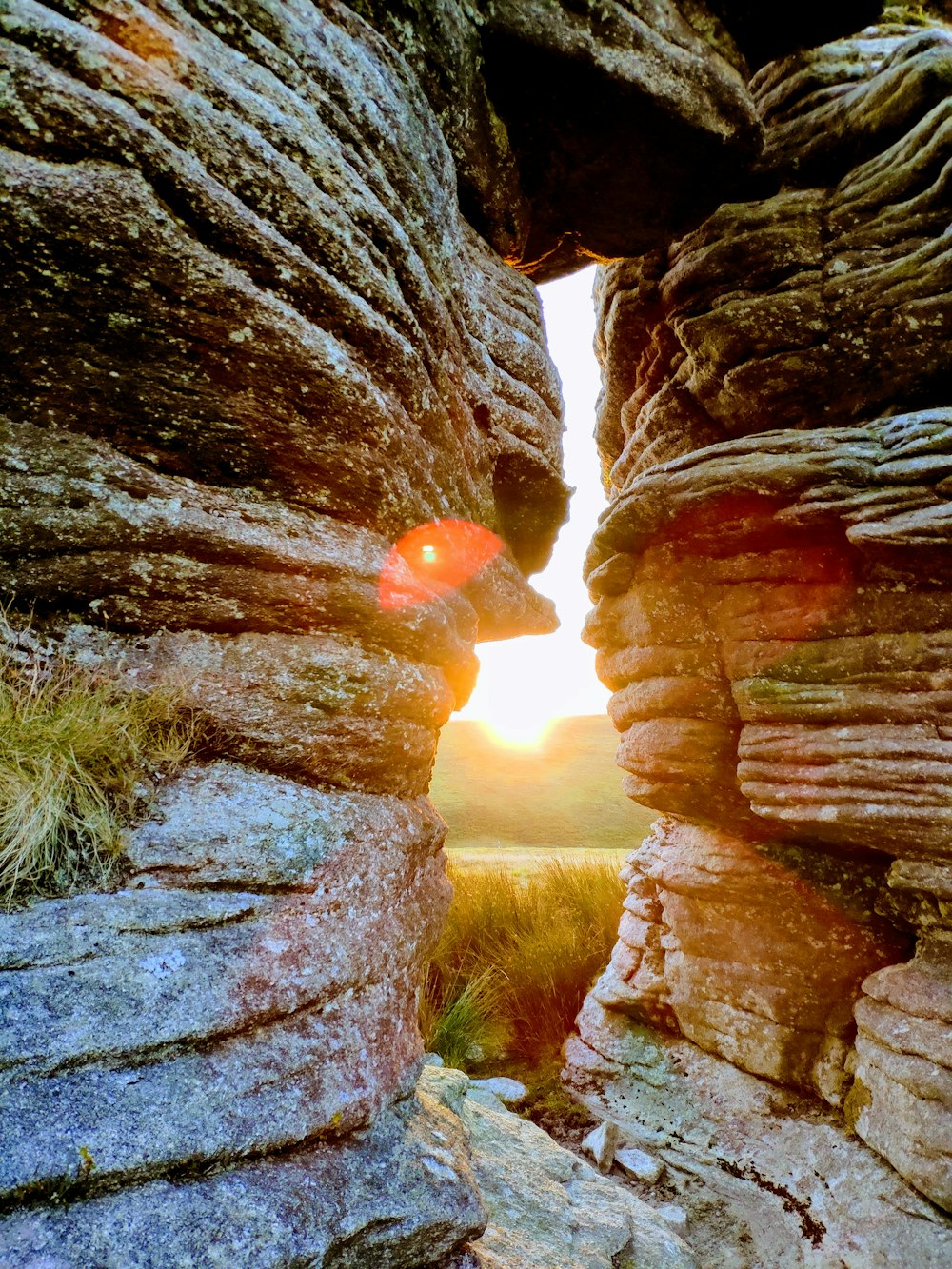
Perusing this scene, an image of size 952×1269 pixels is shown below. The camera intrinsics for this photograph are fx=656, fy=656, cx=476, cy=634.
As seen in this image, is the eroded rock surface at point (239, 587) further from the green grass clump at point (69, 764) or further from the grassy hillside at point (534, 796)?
the grassy hillside at point (534, 796)

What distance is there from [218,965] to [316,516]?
2373 mm

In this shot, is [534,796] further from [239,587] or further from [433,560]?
[239,587]

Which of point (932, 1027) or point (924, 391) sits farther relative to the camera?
point (924, 391)

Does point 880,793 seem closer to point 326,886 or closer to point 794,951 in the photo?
point 794,951

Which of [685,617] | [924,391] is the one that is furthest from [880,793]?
[924,391]

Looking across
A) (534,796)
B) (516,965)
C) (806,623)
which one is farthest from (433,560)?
(534,796)

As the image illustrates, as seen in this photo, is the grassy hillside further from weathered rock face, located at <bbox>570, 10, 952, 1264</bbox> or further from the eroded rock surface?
the eroded rock surface

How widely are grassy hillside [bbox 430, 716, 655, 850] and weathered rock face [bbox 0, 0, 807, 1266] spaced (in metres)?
25.6

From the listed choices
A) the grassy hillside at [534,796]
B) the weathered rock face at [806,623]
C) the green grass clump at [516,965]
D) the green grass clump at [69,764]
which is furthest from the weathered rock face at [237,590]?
the grassy hillside at [534,796]

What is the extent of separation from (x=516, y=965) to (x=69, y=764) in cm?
874

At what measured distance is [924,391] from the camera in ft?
22.8

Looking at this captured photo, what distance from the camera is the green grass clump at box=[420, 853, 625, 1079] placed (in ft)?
27.7

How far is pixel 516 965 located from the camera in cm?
982

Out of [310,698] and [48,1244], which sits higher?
[310,698]
